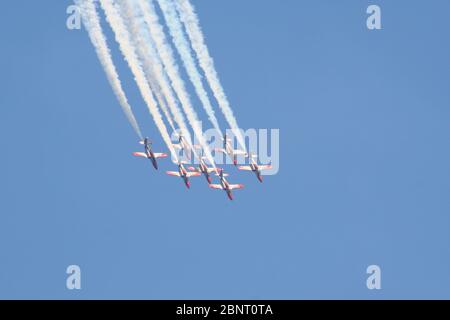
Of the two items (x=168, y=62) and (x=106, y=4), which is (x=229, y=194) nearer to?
(x=168, y=62)

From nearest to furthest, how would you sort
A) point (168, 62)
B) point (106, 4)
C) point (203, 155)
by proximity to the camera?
point (106, 4)
point (168, 62)
point (203, 155)

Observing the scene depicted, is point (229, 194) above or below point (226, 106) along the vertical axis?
below

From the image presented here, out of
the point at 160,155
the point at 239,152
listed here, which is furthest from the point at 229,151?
the point at 160,155

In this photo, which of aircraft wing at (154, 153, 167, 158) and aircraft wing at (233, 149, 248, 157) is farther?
aircraft wing at (233, 149, 248, 157)

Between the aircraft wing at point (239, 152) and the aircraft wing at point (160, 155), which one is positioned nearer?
the aircraft wing at point (160, 155)

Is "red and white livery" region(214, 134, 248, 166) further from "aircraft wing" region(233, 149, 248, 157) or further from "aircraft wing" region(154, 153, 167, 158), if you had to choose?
"aircraft wing" region(154, 153, 167, 158)

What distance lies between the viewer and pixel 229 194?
51.8m

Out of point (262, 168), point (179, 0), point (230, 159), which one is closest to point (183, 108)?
point (179, 0)

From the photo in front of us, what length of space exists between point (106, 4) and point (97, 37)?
1.47 meters

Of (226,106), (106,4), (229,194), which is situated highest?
(106,4)

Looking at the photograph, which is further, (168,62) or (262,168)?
(262,168)

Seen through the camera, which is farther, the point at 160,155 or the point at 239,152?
the point at 239,152

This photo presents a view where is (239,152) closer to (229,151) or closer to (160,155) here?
(229,151)

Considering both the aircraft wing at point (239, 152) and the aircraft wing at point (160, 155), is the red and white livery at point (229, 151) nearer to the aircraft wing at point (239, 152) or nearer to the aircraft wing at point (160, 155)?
the aircraft wing at point (239, 152)
